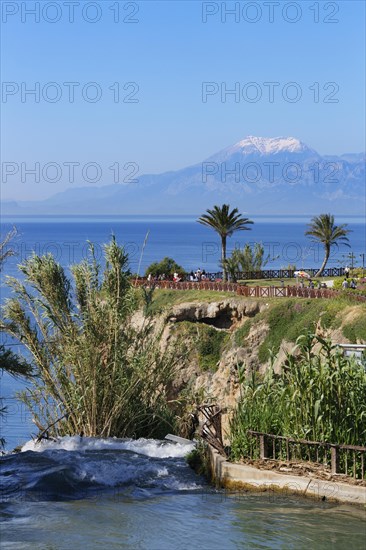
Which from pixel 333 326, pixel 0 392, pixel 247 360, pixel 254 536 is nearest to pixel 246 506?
pixel 254 536

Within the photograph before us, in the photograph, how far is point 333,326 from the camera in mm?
46281

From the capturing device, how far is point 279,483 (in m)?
21.8

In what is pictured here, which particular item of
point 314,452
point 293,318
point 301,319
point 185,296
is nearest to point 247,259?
point 185,296

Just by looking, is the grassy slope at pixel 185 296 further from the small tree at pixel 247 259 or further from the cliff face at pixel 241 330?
the small tree at pixel 247 259

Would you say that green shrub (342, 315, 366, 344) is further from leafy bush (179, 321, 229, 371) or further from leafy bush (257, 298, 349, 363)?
leafy bush (179, 321, 229, 371)

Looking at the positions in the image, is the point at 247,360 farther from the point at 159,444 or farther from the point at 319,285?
the point at 159,444

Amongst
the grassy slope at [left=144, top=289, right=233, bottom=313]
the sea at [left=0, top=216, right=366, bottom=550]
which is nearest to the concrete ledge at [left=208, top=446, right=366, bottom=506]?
the sea at [left=0, top=216, right=366, bottom=550]

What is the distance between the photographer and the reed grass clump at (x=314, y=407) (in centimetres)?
2191

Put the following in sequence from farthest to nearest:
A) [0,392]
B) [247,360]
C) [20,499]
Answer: [0,392]
[247,360]
[20,499]

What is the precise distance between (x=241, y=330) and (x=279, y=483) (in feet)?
105

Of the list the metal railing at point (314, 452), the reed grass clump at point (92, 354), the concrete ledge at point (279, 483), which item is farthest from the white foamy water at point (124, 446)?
the metal railing at point (314, 452)

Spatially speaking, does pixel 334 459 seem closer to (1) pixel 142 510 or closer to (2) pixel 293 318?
(1) pixel 142 510

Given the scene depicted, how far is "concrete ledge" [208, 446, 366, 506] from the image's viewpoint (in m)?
20.8

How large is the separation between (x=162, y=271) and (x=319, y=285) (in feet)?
51.4
